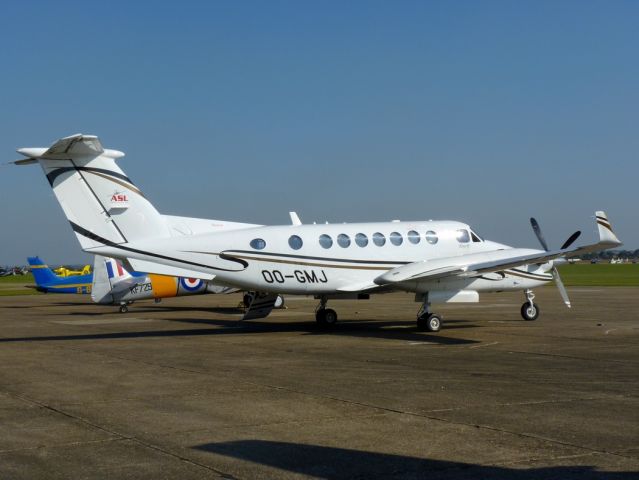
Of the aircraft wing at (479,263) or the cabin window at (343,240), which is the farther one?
the cabin window at (343,240)

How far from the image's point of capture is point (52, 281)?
50.2 meters

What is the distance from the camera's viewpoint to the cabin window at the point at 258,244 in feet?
73.2

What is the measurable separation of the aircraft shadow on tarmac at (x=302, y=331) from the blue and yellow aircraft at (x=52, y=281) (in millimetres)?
23811

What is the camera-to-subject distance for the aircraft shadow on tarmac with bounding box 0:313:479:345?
2208 cm

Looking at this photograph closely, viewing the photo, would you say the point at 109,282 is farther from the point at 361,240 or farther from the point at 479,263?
the point at 479,263

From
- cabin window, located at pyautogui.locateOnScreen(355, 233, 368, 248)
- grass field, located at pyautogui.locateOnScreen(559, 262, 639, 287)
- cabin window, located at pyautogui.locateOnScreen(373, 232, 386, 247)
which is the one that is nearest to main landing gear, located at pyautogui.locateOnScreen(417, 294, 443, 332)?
cabin window, located at pyautogui.locateOnScreen(373, 232, 386, 247)

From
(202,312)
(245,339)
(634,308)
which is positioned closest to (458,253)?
(245,339)

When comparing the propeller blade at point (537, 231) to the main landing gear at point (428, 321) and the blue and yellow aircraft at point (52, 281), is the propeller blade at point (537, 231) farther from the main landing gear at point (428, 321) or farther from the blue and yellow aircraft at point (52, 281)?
the blue and yellow aircraft at point (52, 281)

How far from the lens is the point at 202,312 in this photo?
35.9m

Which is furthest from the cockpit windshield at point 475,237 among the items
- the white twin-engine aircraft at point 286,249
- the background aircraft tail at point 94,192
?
the background aircraft tail at point 94,192

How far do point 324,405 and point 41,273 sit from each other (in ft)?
139

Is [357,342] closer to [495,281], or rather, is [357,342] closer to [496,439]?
[495,281]

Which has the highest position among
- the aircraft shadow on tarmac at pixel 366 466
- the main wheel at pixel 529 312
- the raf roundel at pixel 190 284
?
the raf roundel at pixel 190 284

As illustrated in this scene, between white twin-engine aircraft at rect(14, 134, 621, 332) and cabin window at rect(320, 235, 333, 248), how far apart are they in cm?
3
